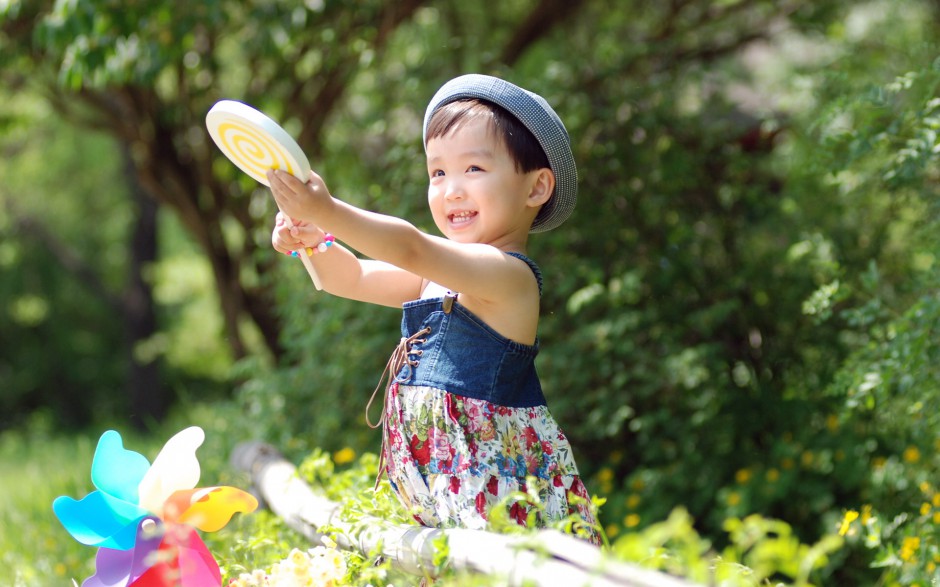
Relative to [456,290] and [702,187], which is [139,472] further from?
[702,187]

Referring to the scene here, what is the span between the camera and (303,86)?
568cm

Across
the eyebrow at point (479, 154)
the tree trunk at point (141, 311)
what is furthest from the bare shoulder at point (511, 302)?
the tree trunk at point (141, 311)

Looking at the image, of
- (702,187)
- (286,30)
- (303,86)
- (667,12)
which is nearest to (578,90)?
(702,187)

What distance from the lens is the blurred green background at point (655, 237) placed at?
333 centimetres

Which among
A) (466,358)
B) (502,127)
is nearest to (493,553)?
(466,358)

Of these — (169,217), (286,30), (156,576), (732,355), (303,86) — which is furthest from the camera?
(169,217)

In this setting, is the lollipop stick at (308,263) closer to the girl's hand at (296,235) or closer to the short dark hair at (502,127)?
the girl's hand at (296,235)

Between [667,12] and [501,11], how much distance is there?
115 cm

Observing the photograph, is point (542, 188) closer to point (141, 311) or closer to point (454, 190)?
point (454, 190)

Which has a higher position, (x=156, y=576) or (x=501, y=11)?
(x=501, y=11)

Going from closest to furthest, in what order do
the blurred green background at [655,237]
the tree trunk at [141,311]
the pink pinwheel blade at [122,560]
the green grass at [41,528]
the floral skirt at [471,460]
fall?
the floral skirt at [471,460] < the pink pinwheel blade at [122,560] < the blurred green background at [655,237] < the green grass at [41,528] < the tree trunk at [141,311]

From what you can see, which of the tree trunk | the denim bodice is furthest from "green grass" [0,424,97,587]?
the tree trunk

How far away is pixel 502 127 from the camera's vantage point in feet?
6.91

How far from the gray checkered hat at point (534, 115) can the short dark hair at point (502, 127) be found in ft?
0.06
